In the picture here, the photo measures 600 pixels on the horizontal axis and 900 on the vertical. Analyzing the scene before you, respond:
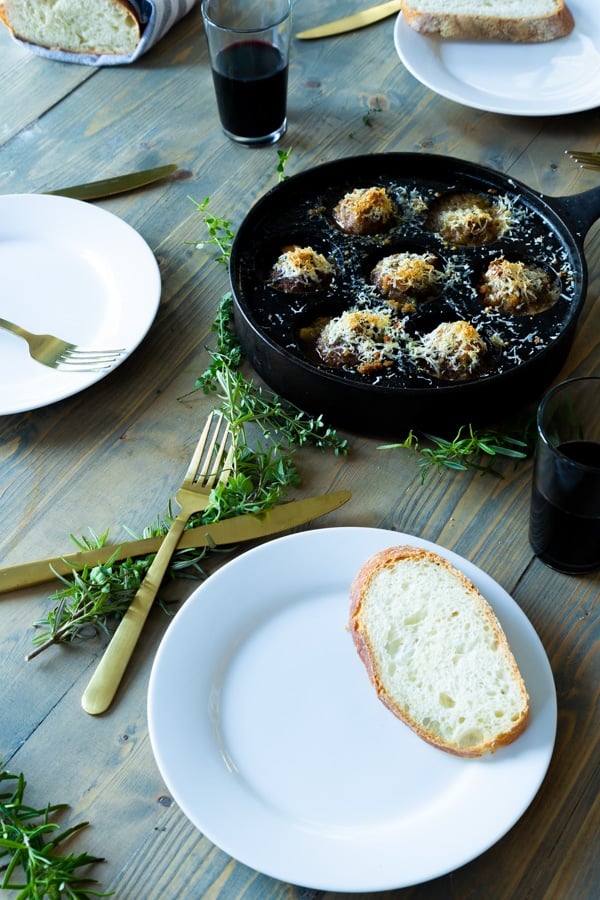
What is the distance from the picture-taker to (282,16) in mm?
1940

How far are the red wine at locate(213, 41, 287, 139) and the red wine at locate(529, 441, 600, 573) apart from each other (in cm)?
111

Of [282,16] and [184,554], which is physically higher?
[282,16]

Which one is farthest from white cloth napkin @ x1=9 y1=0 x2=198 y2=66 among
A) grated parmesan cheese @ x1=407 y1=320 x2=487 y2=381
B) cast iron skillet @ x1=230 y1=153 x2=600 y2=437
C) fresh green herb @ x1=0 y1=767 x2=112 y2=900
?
fresh green herb @ x1=0 y1=767 x2=112 y2=900

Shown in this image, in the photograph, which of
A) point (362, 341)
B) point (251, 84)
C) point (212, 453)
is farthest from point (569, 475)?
point (251, 84)

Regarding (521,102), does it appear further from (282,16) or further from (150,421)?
(150,421)

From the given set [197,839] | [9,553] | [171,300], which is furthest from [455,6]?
[197,839]

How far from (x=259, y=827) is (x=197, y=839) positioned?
0.09m

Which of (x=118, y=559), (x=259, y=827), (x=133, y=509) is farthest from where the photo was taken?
(x=133, y=509)

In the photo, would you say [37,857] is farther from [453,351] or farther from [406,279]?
[406,279]

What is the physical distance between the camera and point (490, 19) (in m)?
2.15

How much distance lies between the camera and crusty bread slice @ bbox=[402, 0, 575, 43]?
2.14 meters

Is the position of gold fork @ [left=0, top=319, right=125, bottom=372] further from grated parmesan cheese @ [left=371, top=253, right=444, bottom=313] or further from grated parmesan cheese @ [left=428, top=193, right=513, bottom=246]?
grated parmesan cheese @ [left=428, top=193, right=513, bottom=246]

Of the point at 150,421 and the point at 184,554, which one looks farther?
the point at 150,421

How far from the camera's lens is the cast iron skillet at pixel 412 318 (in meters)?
1.44
